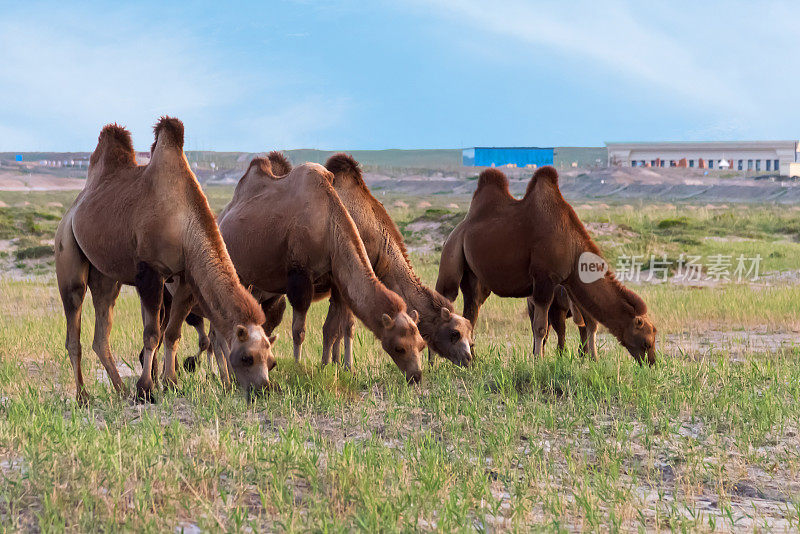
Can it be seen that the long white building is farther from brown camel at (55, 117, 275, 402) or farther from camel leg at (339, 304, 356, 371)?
brown camel at (55, 117, 275, 402)

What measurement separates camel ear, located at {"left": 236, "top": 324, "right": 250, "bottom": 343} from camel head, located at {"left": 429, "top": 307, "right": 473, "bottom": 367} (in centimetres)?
256

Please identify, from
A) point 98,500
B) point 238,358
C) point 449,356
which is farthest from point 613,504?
point 449,356

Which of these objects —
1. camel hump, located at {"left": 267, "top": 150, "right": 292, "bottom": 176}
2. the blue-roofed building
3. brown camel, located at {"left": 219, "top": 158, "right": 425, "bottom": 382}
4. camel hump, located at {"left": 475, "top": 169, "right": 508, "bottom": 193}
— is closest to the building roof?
the blue-roofed building

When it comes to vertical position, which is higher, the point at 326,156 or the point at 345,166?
the point at 345,166

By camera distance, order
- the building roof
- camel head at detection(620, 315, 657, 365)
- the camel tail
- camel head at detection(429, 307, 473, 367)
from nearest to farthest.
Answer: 1. camel head at detection(429, 307, 473, 367)
2. camel head at detection(620, 315, 657, 365)
3. the camel tail
4. the building roof

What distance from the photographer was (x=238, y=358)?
23.6ft

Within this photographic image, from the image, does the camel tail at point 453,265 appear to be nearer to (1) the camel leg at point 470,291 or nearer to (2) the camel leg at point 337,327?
(1) the camel leg at point 470,291

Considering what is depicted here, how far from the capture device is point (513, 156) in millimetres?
101562

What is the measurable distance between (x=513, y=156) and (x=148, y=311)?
95634 millimetres

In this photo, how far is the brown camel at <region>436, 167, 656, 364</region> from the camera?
9.66 meters

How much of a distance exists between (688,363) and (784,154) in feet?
319

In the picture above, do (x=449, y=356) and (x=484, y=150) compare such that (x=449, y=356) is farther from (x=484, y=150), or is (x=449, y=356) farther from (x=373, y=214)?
(x=484, y=150)

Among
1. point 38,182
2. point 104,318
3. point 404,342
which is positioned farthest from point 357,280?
point 38,182

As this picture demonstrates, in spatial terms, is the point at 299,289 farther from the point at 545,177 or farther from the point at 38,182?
the point at 38,182
